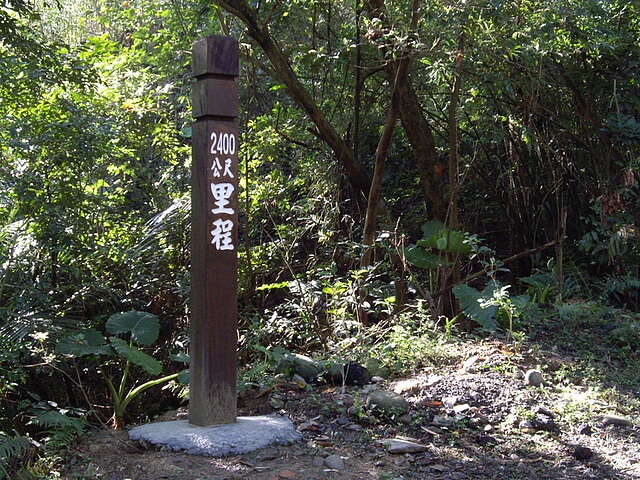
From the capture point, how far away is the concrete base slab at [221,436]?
4352 millimetres

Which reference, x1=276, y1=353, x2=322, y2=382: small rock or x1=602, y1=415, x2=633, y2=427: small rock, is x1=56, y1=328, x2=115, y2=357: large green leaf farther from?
x1=602, y1=415, x2=633, y2=427: small rock

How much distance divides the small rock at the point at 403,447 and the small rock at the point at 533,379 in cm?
130

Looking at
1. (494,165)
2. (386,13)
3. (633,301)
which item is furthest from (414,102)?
(633,301)

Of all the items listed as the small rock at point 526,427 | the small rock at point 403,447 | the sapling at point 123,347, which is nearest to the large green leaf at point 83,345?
the sapling at point 123,347

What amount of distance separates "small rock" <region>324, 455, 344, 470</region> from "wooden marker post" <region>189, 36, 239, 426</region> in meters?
0.75

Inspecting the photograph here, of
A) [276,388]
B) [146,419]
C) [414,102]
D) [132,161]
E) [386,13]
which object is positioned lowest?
[146,419]

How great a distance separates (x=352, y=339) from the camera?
6.18m

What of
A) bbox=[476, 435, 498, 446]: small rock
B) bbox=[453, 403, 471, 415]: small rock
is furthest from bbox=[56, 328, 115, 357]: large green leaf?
bbox=[476, 435, 498, 446]: small rock

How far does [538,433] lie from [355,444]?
124 cm

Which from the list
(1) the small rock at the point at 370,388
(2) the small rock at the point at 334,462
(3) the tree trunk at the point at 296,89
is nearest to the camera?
(2) the small rock at the point at 334,462

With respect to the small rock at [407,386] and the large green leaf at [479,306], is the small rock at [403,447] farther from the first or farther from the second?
the large green leaf at [479,306]

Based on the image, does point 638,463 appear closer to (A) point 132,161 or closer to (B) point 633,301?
(B) point 633,301

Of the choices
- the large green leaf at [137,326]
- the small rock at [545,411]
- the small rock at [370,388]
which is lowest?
the small rock at [545,411]

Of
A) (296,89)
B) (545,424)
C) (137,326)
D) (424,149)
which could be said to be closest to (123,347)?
(137,326)
